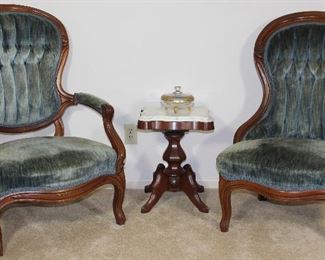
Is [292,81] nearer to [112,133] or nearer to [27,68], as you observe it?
[112,133]

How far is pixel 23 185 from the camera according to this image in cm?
168

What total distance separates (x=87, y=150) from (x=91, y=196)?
0.62m

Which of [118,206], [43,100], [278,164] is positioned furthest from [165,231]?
[43,100]

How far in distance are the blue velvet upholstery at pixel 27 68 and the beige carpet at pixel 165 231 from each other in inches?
19.8

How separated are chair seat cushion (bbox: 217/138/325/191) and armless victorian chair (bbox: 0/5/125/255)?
1.62 ft

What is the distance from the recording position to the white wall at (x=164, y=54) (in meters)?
2.26

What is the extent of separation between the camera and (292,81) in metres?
2.08

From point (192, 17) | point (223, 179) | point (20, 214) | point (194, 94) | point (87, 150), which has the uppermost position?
point (192, 17)

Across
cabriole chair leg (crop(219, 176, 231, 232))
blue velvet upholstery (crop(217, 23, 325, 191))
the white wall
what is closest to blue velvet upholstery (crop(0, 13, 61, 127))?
the white wall

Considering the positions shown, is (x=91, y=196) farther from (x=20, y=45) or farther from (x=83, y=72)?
(x=20, y=45)

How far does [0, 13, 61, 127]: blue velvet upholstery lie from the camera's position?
208 cm

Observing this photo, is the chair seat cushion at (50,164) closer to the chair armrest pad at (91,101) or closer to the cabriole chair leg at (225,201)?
the chair armrest pad at (91,101)

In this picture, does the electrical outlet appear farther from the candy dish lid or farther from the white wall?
the candy dish lid

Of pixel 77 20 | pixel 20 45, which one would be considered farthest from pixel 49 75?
pixel 77 20
